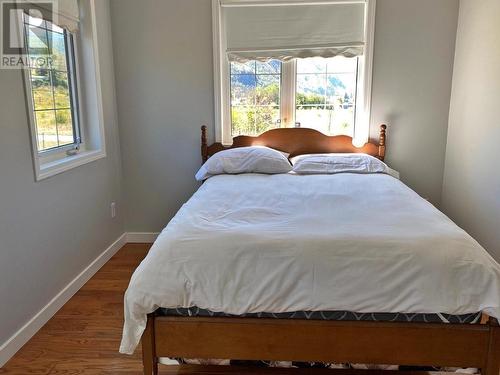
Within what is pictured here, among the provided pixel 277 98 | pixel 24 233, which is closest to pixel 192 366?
pixel 24 233

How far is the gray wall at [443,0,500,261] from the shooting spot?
109 inches

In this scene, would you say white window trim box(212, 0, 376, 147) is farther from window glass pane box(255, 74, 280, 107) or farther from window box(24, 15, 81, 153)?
window box(24, 15, 81, 153)

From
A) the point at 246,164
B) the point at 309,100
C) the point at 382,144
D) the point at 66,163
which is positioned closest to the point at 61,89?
the point at 66,163

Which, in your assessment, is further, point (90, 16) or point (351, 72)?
point (351, 72)

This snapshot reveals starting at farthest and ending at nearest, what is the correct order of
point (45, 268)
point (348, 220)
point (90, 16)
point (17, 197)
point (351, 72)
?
point (351, 72), point (90, 16), point (45, 268), point (17, 197), point (348, 220)

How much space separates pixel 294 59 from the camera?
343 centimetres

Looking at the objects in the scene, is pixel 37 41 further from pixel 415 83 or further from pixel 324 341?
pixel 415 83

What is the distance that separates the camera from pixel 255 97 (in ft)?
11.7

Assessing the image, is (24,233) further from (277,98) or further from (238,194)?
(277,98)

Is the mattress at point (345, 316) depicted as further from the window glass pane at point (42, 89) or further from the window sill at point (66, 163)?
the window glass pane at point (42, 89)

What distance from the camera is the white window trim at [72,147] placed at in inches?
88.7

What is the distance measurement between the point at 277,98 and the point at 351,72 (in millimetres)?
675

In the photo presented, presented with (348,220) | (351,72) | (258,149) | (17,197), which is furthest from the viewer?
(351,72)

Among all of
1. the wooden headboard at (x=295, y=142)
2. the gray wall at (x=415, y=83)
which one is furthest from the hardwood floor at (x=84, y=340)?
the gray wall at (x=415, y=83)
